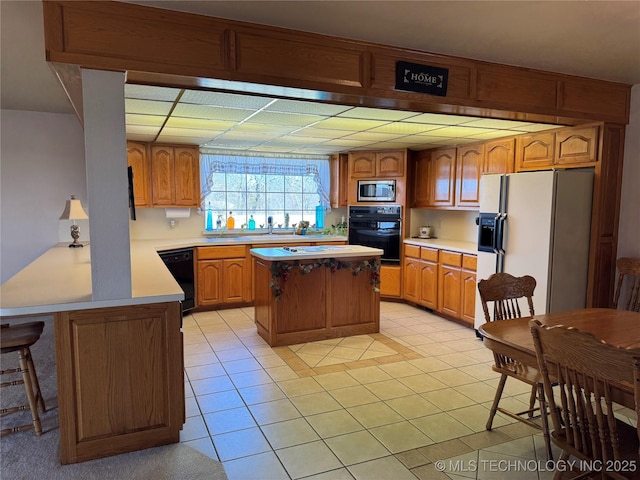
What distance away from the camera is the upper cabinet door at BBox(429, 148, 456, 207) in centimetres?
536

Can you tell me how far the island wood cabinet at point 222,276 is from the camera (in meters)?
5.45

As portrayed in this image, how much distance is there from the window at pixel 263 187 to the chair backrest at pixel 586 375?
16.9 feet

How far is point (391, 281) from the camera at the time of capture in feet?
19.4

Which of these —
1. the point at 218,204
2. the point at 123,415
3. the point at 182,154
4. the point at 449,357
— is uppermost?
the point at 182,154

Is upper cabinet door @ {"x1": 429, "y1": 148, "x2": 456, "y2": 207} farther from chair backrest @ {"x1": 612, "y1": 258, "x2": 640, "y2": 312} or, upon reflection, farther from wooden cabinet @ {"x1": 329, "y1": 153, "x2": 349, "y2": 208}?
chair backrest @ {"x1": 612, "y1": 258, "x2": 640, "y2": 312}

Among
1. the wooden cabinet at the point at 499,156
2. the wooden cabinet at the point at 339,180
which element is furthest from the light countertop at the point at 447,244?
the wooden cabinet at the point at 339,180

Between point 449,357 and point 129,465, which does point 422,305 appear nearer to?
point 449,357

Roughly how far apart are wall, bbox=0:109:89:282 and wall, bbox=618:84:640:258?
5.55 metres

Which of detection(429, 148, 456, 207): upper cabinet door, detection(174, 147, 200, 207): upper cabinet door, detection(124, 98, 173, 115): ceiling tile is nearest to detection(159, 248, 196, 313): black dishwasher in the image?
detection(174, 147, 200, 207): upper cabinet door

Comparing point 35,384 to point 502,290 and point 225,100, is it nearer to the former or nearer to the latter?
point 225,100

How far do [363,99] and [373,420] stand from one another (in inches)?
81.4

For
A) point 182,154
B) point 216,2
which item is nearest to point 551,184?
point 216,2

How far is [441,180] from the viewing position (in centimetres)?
552

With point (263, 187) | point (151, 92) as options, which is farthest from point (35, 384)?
point (263, 187)
